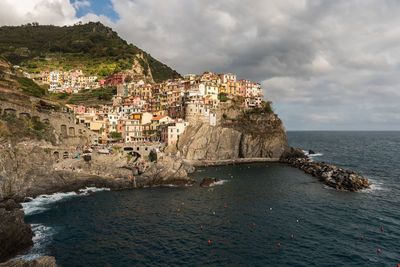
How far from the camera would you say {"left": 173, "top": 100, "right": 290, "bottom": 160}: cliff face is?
8131 centimetres

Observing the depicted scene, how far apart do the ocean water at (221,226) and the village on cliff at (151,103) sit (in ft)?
117

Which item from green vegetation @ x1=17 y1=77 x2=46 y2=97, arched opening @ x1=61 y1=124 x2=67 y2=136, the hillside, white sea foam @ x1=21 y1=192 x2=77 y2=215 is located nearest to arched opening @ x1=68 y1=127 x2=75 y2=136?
arched opening @ x1=61 y1=124 x2=67 y2=136

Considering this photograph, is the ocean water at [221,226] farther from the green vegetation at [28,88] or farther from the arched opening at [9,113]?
the green vegetation at [28,88]

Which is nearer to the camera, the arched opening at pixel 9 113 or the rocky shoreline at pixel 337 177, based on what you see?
the rocky shoreline at pixel 337 177

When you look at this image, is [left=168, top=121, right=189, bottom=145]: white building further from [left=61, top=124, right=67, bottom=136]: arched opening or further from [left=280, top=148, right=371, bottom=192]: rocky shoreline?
[left=280, top=148, right=371, bottom=192]: rocky shoreline

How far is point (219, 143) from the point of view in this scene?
85312 millimetres

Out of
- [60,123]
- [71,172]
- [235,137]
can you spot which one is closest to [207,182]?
[71,172]

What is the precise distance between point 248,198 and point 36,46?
8537 inches

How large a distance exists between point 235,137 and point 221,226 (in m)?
58.0

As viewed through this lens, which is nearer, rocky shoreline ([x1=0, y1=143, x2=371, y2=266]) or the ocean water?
the ocean water

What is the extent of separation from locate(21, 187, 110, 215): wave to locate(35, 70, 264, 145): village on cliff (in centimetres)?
2621

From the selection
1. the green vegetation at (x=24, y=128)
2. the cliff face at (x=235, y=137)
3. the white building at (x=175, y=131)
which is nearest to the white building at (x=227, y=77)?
the cliff face at (x=235, y=137)

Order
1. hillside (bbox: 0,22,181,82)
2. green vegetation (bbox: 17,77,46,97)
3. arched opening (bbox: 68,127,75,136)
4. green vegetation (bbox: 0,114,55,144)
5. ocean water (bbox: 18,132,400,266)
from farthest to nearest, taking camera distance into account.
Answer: hillside (bbox: 0,22,181,82) → green vegetation (bbox: 17,77,46,97) → arched opening (bbox: 68,127,75,136) → green vegetation (bbox: 0,114,55,144) → ocean water (bbox: 18,132,400,266)

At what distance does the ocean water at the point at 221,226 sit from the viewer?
2536cm
